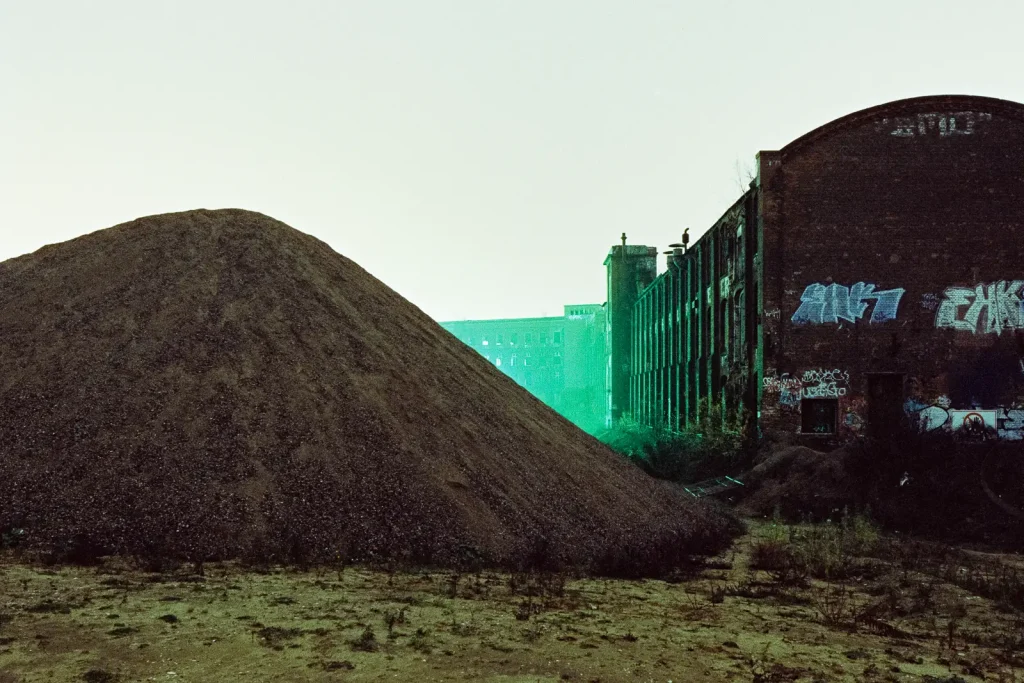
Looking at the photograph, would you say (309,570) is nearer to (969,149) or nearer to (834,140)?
(834,140)

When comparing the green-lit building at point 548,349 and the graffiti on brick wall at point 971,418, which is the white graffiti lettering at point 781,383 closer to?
the graffiti on brick wall at point 971,418

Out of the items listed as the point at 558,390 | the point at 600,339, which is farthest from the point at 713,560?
the point at 558,390

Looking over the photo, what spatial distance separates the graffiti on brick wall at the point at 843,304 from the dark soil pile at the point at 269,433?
27.2 ft

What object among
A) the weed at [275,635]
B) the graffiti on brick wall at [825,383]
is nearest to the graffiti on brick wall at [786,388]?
the graffiti on brick wall at [825,383]

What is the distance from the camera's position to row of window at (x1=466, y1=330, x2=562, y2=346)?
7925 cm

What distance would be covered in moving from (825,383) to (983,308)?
4.67 m

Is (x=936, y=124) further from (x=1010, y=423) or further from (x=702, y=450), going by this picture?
(x=702, y=450)

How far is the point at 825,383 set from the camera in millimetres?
21094

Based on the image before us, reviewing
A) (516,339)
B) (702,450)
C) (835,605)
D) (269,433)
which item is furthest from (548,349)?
(835,605)

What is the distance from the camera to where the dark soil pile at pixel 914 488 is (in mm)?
14484

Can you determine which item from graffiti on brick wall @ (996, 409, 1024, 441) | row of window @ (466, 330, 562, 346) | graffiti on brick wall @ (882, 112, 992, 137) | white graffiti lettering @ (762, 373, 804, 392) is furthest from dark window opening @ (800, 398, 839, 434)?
row of window @ (466, 330, 562, 346)

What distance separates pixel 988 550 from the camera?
43.3ft

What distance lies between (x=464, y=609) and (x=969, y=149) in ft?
68.0

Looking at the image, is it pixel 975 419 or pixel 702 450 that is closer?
pixel 975 419
